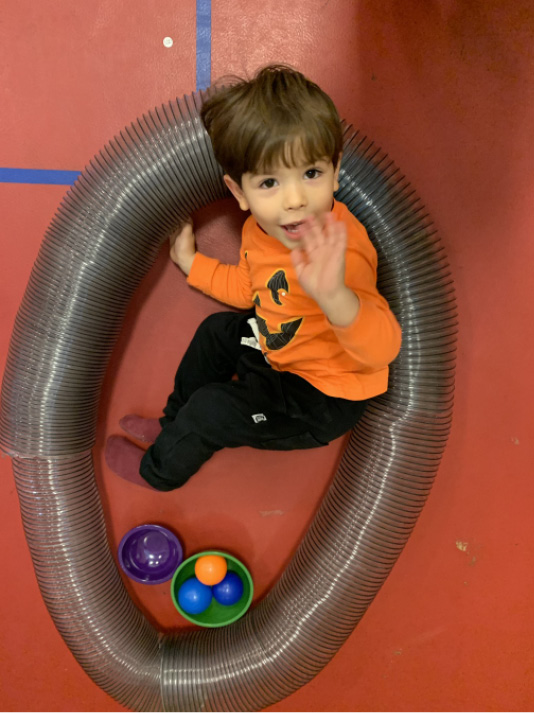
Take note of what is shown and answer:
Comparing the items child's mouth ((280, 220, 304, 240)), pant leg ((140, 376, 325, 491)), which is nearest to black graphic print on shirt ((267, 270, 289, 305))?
child's mouth ((280, 220, 304, 240))

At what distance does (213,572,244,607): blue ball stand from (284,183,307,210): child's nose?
117cm

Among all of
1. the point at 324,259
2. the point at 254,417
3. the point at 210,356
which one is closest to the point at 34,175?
the point at 210,356

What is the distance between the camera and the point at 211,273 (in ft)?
4.42

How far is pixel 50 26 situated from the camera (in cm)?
140

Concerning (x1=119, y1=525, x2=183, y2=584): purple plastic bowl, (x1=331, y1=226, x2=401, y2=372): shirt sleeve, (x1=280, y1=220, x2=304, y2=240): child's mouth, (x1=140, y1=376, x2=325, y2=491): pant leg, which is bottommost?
(x1=119, y1=525, x2=183, y2=584): purple plastic bowl

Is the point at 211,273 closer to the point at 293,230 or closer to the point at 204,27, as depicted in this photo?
the point at 293,230

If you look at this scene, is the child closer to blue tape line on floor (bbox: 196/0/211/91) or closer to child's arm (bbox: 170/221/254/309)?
child's arm (bbox: 170/221/254/309)

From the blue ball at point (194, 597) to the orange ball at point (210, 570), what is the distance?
0.11 feet

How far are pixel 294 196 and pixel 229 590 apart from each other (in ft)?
3.96

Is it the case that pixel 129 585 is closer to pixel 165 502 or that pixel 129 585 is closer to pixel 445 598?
pixel 165 502

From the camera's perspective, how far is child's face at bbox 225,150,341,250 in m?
0.89

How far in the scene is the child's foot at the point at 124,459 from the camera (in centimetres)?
150

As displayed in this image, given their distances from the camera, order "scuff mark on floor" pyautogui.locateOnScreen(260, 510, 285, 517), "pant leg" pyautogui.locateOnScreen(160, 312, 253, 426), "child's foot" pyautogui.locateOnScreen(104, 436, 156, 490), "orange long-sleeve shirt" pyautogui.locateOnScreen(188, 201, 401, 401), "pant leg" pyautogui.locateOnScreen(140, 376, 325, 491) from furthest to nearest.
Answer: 1. "scuff mark on floor" pyautogui.locateOnScreen(260, 510, 285, 517)
2. "child's foot" pyautogui.locateOnScreen(104, 436, 156, 490)
3. "pant leg" pyautogui.locateOnScreen(160, 312, 253, 426)
4. "pant leg" pyautogui.locateOnScreen(140, 376, 325, 491)
5. "orange long-sleeve shirt" pyautogui.locateOnScreen(188, 201, 401, 401)

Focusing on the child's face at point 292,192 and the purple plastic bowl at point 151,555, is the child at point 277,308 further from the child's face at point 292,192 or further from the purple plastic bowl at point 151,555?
the purple plastic bowl at point 151,555
